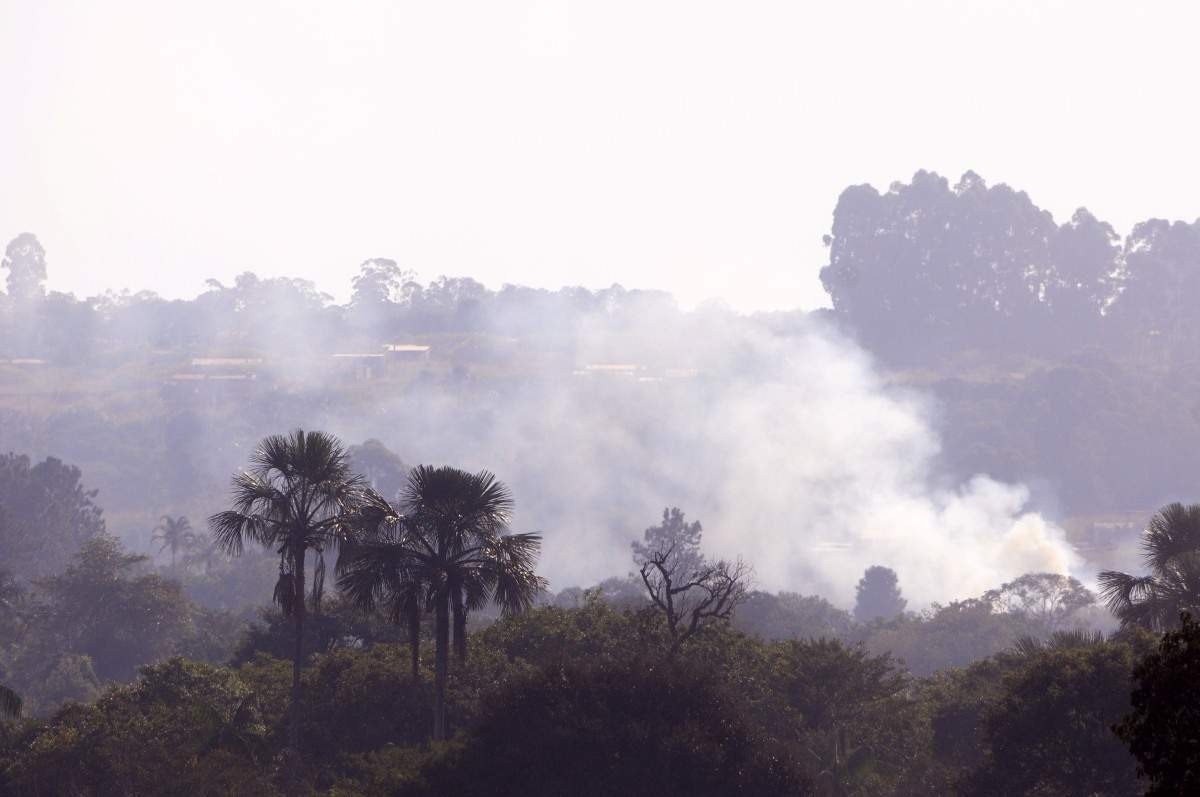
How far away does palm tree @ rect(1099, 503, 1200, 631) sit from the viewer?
1436 inches

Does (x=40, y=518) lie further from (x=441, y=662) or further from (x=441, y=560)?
(x=441, y=560)

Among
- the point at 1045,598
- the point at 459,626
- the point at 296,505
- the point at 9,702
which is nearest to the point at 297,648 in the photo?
the point at 296,505

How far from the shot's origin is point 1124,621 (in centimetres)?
3838

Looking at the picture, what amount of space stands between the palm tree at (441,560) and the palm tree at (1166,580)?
14.7m

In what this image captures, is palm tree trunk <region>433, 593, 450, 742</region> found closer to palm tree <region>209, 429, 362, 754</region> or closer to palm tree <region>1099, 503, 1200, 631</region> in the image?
palm tree <region>209, 429, 362, 754</region>

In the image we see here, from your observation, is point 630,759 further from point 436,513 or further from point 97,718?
point 97,718

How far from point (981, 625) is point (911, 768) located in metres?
71.4

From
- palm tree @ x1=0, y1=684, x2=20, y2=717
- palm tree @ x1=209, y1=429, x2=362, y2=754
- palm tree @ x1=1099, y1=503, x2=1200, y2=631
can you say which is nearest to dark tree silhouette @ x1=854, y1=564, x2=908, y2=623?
palm tree @ x1=1099, y1=503, x2=1200, y2=631

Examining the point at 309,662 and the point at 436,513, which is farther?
the point at 309,662

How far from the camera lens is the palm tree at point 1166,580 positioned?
1436 inches

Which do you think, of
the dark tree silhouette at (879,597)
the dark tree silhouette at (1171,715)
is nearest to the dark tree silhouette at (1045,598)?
the dark tree silhouette at (879,597)

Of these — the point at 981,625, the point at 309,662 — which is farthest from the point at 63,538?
the point at 309,662

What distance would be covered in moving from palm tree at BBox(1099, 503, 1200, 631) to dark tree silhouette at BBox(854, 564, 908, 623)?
119 meters

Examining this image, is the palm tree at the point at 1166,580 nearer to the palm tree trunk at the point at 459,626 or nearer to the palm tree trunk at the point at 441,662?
the palm tree trunk at the point at 459,626
